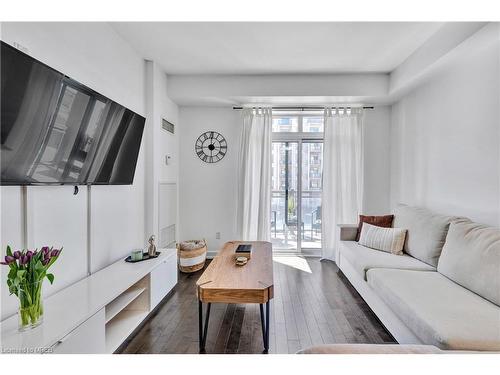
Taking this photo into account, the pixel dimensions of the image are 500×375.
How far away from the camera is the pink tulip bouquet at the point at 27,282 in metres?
1.25

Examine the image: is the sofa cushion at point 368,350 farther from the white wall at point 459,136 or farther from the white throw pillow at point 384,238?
the white throw pillow at point 384,238

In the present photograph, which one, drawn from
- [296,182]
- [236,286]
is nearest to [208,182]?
[296,182]

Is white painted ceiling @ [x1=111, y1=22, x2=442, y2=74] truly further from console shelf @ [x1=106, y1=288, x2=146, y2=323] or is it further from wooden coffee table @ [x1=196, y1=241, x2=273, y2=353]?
console shelf @ [x1=106, y1=288, x2=146, y2=323]

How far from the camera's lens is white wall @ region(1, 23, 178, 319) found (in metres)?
1.48

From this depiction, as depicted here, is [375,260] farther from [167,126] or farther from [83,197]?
[167,126]

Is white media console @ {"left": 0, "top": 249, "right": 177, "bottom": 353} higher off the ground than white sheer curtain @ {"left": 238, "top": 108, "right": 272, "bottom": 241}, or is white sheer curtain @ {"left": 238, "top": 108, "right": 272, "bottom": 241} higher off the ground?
white sheer curtain @ {"left": 238, "top": 108, "right": 272, "bottom": 241}

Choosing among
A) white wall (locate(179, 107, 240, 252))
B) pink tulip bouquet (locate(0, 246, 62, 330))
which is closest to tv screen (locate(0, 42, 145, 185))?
pink tulip bouquet (locate(0, 246, 62, 330))

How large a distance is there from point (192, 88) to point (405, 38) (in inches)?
104

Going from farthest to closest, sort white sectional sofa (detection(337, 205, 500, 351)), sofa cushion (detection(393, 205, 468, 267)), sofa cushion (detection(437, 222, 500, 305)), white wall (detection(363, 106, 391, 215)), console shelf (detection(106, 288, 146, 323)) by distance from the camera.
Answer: white wall (detection(363, 106, 391, 215)), sofa cushion (detection(393, 205, 468, 267)), console shelf (detection(106, 288, 146, 323)), sofa cushion (detection(437, 222, 500, 305)), white sectional sofa (detection(337, 205, 500, 351))

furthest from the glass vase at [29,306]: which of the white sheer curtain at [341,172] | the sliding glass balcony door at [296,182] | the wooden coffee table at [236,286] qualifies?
the white sheer curtain at [341,172]

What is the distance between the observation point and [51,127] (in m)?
1.45

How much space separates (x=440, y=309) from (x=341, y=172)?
2.57m

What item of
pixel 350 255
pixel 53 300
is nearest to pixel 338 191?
pixel 350 255

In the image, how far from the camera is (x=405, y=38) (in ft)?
8.58
